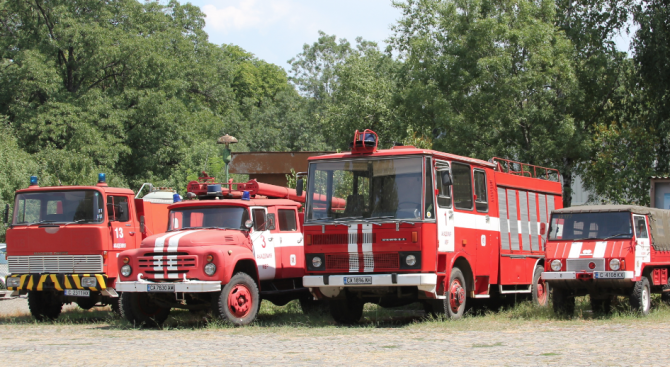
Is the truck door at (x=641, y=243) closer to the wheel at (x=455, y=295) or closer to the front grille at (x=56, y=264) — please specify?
the wheel at (x=455, y=295)

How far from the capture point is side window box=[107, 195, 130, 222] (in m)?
15.3

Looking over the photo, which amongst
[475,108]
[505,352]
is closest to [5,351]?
[505,352]

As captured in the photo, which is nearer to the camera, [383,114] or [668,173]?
[668,173]

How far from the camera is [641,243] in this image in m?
14.2

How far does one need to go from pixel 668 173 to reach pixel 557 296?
1611 centimetres

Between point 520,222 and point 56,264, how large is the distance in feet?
31.5

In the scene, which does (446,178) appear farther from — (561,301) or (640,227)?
(640,227)

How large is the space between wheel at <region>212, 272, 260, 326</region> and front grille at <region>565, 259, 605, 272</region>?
5.76m

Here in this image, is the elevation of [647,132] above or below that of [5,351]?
above

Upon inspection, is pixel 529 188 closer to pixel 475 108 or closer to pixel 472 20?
pixel 475 108

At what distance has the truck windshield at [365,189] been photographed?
508 inches

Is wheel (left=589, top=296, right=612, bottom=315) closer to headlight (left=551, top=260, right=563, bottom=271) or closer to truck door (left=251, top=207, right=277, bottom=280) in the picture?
headlight (left=551, top=260, right=563, bottom=271)

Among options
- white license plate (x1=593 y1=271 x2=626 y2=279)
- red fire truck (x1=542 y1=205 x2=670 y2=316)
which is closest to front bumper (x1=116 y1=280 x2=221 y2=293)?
red fire truck (x1=542 y1=205 x2=670 y2=316)

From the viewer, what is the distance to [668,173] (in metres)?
28.0
